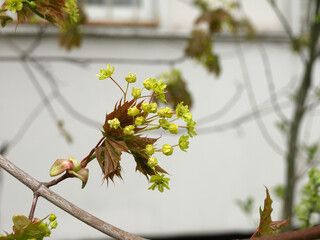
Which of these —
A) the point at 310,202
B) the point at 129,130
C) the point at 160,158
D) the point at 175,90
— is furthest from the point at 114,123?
the point at 160,158

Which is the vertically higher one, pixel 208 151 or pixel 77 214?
pixel 208 151

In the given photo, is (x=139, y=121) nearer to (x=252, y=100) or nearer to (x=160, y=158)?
(x=160, y=158)

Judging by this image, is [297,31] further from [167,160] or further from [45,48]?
[45,48]

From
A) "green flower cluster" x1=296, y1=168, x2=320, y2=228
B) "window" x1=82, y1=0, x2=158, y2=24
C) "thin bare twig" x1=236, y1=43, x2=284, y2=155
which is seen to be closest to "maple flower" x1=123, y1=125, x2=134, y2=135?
"green flower cluster" x1=296, y1=168, x2=320, y2=228

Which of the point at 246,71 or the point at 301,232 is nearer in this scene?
the point at 301,232

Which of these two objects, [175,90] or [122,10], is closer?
[175,90]

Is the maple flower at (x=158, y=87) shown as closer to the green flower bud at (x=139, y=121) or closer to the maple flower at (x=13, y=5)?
the green flower bud at (x=139, y=121)

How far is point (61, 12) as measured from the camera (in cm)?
72

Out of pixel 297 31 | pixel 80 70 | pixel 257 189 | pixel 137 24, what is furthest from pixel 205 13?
pixel 257 189

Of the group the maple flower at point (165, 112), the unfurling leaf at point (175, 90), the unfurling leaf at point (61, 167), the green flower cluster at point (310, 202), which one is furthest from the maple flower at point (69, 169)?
the unfurling leaf at point (175, 90)

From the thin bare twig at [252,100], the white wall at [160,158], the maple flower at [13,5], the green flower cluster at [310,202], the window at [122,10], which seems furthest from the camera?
the thin bare twig at [252,100]

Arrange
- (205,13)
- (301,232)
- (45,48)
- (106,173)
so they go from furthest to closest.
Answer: (45,48) < (205,13) < (106,173) < (301,232)

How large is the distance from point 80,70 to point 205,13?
42.6 inches

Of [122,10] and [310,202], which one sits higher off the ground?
[122,10]
